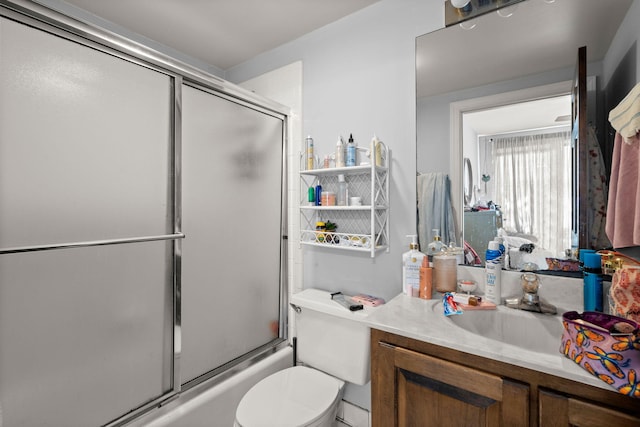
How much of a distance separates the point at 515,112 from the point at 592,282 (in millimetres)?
724

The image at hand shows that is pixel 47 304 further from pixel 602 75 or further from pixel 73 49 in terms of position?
pixel 602 75

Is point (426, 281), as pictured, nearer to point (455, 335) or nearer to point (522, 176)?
point (455, 335)

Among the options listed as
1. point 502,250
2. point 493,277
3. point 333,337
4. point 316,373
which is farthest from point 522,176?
point 316,373

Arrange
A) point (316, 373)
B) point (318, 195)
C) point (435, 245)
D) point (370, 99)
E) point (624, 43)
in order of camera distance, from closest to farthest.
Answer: point (624, 43)
point (435, 245)
point (316, 373)
point (370, 99)
point (318, 195)

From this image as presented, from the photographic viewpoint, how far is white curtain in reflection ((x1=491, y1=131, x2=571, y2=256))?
3.92ft

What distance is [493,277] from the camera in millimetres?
1214

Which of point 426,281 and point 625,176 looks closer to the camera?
point 625,176

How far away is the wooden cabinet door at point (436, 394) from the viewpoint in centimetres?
81

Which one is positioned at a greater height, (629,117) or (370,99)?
(370,99)

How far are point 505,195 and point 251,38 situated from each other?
180 centimetres

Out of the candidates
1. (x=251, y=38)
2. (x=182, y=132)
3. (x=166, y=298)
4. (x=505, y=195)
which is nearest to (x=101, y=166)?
(x=182, y=132)

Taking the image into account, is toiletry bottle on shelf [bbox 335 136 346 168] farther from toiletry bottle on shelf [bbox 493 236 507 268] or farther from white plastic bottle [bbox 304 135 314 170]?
toiletry bottle on shelf [bbox 493 236 507 268]

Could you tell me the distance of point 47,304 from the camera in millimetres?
1067

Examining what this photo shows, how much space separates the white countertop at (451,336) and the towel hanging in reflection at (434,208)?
→ 0.33 m
